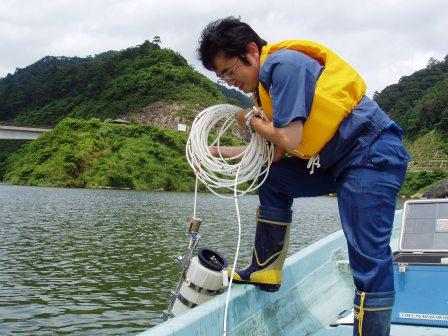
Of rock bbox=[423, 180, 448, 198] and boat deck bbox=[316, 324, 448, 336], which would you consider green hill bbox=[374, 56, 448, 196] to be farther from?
boat deck bbox=[316, 324, 448, 336]

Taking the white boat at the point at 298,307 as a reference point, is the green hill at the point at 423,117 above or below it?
above

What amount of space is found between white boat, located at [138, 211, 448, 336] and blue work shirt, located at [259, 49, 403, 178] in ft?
3.75

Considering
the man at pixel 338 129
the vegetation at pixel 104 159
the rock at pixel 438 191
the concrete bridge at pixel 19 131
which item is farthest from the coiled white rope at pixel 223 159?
the concrete bridge at pixel 19 131

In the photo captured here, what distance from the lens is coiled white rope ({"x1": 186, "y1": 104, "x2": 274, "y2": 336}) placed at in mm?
3432

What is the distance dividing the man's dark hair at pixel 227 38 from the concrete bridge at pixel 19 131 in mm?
76672

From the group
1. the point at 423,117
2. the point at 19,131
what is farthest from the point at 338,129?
the point at 423,117

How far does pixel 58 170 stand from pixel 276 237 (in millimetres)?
73311

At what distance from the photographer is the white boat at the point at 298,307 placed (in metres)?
3.12

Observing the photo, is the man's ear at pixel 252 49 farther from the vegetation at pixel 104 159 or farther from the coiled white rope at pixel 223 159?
the vegetation at pixel 104 159

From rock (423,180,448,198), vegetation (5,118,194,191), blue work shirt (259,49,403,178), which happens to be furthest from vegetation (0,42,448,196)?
blue work shirt (259,49,403,178)

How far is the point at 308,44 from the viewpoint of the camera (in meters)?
3.12

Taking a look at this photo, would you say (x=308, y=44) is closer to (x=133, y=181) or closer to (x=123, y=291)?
(x=123, y=291)

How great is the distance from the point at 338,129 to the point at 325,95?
8.9 inches

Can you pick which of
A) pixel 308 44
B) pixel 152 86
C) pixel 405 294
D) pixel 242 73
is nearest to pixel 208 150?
pixel 242 73
